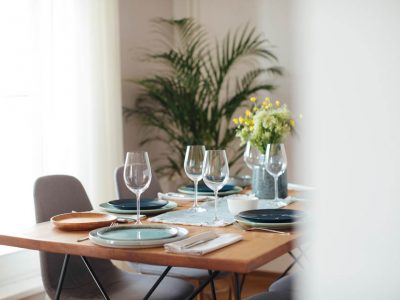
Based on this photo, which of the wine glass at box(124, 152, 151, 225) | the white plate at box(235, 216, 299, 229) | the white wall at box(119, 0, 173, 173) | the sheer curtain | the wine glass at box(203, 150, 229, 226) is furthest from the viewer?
the white wall at box(119, 0, 173, 173)

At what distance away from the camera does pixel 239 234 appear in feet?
6.79

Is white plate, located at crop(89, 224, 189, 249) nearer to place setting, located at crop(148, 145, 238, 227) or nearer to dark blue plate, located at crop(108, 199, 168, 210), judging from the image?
place setting, located at crop(148, 145, 238, 227)


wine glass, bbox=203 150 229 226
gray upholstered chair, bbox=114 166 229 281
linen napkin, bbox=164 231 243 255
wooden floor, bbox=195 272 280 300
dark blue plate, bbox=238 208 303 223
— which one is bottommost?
wooden floor, bbox=195 272 280 300

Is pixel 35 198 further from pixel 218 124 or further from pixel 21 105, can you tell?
pixel 218 124

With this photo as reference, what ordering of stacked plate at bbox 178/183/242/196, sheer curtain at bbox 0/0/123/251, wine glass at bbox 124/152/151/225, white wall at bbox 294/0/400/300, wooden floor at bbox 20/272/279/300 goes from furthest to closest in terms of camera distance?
wooden floor at bbox 20/272/279/300, sheer curtain at bbox 0/0/123/251, stacked plate at bbox 178/183/242/196, wine glass at bbox 124/152/151/225, white wall at bbox 294/0/400/300

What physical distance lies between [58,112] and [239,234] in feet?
6.24

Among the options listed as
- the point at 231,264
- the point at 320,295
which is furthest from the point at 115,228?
the point at 320,295

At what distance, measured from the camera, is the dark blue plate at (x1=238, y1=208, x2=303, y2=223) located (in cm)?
215

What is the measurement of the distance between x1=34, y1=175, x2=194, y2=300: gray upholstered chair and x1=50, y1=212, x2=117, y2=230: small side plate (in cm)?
26

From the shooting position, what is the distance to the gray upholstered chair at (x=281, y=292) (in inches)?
93.5

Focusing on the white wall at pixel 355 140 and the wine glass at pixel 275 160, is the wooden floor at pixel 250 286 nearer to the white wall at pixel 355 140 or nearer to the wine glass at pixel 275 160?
the wine glass at pixel 275 160

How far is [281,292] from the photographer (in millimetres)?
2445

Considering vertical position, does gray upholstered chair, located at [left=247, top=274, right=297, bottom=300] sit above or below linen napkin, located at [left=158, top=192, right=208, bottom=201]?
below

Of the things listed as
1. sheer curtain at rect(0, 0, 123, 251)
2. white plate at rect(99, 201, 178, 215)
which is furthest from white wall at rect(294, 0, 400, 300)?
sheer curtain at rect(0, 0, 123, 251)
